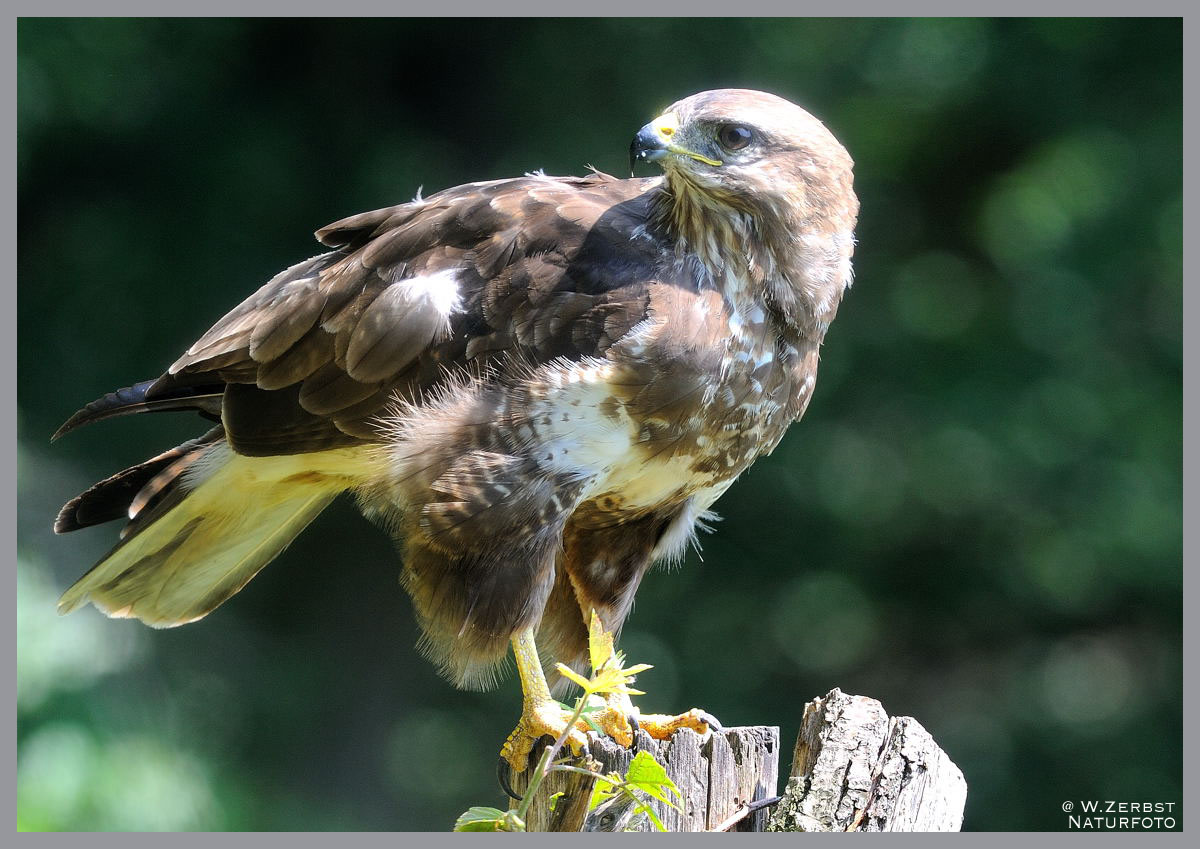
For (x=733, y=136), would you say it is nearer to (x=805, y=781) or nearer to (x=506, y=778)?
(x=805, y=781)

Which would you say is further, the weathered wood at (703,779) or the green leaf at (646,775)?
the weathered wood at (703,779)

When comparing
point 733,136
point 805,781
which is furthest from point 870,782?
point 733,136

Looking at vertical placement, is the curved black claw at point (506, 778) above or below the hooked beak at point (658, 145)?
below

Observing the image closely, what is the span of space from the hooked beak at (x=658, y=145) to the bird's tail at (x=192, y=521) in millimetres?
1102

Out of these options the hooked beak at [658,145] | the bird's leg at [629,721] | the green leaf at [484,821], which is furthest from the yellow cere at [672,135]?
the green leaf at [484,821]

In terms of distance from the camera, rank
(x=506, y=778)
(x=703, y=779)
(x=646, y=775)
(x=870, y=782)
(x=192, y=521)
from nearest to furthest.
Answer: (x=646, y=775)
(x=870, y=782)
(x=703, y=779)
(x=506, y=778)
(x=192, y=521)

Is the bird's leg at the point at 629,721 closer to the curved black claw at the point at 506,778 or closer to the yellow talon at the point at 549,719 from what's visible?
the yellow talon at the point at 549,719

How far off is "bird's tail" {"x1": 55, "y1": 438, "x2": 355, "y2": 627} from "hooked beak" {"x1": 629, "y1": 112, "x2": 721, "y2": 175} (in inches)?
43.4

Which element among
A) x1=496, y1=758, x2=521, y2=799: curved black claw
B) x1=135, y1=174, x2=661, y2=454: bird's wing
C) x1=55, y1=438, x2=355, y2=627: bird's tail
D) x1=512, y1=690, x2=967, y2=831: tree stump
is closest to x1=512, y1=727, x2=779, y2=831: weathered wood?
x1=512, y1=690, x2=967, y2=831: tree stump

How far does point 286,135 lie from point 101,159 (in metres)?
0.77

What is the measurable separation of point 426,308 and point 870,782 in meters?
1.37

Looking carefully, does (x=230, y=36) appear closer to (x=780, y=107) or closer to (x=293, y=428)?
(x=293, y=428)

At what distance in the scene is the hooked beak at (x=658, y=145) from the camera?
9.69 feet

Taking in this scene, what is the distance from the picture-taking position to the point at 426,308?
306cm
